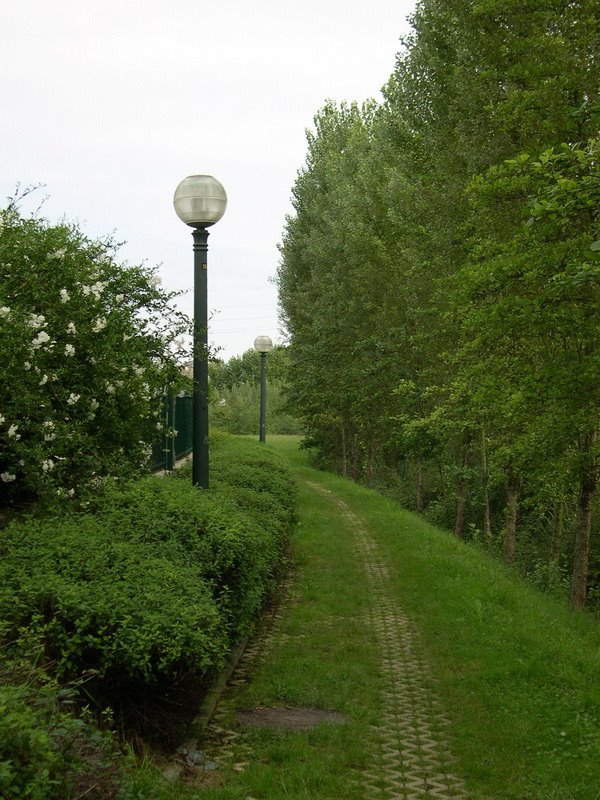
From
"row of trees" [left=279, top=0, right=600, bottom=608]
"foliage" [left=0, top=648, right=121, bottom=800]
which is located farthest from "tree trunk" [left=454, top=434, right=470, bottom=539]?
"foliage" [left=0, top=648, right=121, bottom=800]

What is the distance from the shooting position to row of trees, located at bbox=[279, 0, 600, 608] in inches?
385

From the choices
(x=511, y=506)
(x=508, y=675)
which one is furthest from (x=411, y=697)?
(x=511, y=506)

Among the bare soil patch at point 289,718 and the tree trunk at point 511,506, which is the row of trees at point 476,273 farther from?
the bare soil patch at point 289,718

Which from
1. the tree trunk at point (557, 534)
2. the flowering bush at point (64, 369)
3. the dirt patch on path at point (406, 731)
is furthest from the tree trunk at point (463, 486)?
the flowering bush at point (64, 369)

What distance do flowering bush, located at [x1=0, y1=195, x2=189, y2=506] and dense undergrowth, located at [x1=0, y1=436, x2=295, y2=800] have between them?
2.02 ft

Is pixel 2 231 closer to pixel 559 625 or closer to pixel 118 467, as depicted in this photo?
pixel 118 467

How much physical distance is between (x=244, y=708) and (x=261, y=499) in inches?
167

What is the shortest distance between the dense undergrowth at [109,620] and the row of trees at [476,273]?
3.54 meters

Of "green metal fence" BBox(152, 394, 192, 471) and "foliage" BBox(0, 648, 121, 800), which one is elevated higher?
"green metal fence" BBox(152, 394, 192, 471)

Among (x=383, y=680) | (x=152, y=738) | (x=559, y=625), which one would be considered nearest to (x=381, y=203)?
(x=559, y=625)

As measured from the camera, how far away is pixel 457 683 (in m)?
7.53

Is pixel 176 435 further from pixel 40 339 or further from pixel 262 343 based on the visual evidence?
pixel 262 343

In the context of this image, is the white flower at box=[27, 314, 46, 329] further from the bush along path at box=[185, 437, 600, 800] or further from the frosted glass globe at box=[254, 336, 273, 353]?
the frosted glass globe at box=[254, 336, 273, 353]

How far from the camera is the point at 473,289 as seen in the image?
34.4 feet
